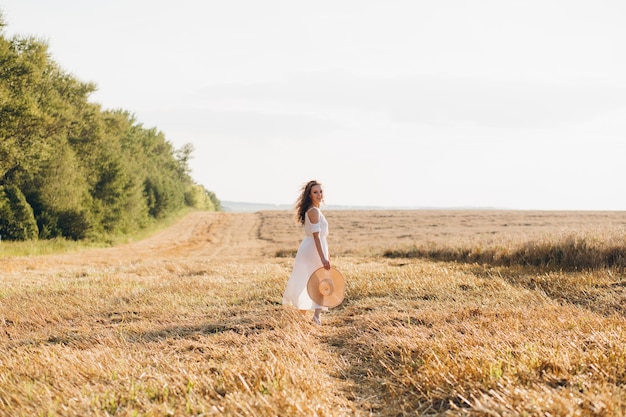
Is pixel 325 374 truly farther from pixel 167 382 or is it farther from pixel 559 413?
pixel 559 413

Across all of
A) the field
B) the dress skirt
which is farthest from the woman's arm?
the field

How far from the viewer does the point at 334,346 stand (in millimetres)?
6434

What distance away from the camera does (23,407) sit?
→ 3.70 metres

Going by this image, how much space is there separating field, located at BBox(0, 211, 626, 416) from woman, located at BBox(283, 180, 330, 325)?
44cm

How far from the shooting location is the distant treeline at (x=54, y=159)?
2473cm

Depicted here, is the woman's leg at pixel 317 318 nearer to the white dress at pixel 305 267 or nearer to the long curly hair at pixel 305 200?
the white dress at pixel 305 267

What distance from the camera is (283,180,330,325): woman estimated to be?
8.30 m

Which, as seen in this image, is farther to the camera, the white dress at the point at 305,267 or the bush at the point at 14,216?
the bush at the point at 14,216

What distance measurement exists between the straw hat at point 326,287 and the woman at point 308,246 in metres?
0.24

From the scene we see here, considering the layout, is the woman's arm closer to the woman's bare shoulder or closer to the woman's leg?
the woman's bare shoulder

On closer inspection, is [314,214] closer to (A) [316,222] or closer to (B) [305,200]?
(A) [316,222]

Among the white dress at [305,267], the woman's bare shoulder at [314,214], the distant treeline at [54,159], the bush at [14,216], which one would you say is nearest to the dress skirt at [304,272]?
the white dress at [305,267]

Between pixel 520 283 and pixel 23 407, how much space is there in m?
9.86

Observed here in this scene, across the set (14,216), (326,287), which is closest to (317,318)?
(326,287)
